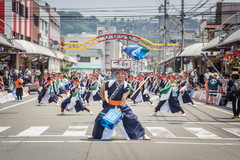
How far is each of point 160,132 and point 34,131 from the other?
342 centimetres

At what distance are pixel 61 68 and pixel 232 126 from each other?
170 ft

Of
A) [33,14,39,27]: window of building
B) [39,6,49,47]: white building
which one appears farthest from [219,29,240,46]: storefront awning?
[39,6,49,47]: white building

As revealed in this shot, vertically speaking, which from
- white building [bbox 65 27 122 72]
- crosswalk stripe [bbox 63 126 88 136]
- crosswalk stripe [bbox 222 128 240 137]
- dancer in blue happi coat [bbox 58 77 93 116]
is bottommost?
crosswalk stripe [bbox 222 128 240 137]

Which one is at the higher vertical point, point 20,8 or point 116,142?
point 20,8

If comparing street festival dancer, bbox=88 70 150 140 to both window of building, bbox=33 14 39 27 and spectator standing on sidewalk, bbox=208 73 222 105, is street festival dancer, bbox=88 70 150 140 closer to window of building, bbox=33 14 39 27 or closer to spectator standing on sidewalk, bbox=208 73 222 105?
spectator standing on sidewalk, bbox=208 73 222 105

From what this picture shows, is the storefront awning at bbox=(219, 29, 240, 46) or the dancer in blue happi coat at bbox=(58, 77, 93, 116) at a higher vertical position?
the storefront awning at bbox=(219, 29, 240, 46)

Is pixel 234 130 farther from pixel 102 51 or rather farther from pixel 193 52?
pixel 102 51

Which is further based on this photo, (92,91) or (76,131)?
(92,91)

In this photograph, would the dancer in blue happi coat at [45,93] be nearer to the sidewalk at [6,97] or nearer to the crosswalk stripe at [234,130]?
the sidewalk at [6,97]

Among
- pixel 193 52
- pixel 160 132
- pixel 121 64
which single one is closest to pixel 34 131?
pixel 160 132

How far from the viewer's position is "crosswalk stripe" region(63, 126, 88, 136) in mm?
10211

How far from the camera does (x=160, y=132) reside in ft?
35.4

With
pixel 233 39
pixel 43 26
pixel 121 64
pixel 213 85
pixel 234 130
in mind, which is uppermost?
pixel 43 26

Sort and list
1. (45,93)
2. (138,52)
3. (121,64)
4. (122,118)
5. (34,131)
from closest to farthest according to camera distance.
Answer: (122,118) → (34,131) → (138,52) → (45,93) → (121,64)
